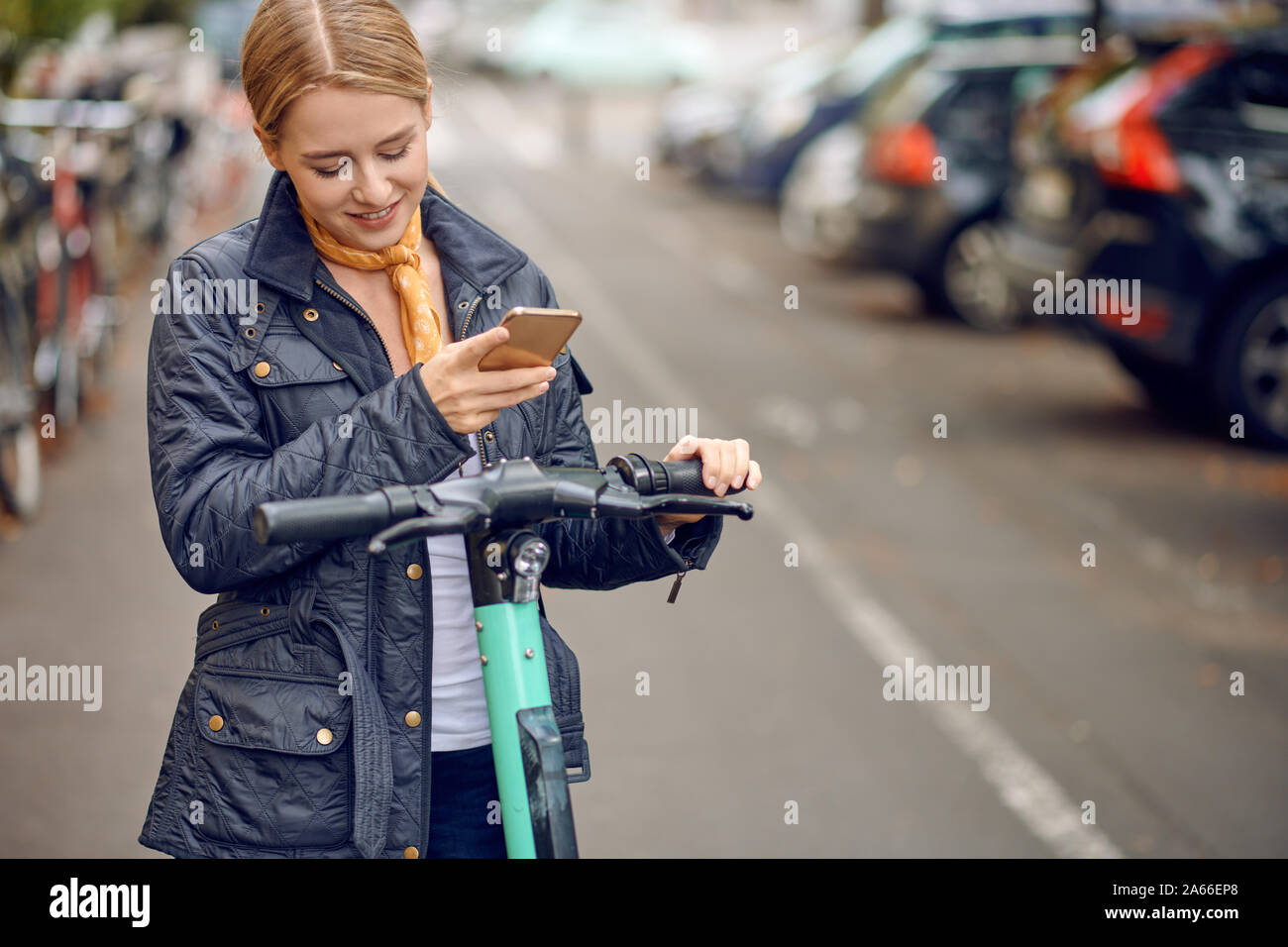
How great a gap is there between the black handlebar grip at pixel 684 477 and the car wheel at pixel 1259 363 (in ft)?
22.9

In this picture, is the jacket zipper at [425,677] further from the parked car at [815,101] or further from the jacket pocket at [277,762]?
the parked car at [815,101]

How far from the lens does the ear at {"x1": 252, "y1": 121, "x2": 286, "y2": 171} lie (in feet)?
6.74

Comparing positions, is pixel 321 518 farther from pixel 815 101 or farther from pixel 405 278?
pixel 815 101

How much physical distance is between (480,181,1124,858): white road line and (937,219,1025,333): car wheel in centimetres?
277

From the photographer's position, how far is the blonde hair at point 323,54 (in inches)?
77.1

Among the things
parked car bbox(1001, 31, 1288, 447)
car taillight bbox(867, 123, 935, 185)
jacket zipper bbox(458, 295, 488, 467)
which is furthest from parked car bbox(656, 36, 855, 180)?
jacket zipper bbox(458, 295, 488, 467)

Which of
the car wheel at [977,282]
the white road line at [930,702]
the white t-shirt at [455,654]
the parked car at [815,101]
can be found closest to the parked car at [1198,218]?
the white road line at [930,702]

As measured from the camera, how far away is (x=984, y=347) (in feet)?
37.5

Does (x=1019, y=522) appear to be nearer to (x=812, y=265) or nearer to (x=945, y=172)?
(x=945, y=172)

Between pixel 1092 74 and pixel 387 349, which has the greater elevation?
pixel 1092 74

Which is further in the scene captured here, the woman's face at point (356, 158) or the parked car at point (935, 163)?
the parked car at point (935, 163)

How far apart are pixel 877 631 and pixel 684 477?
4.08 metres

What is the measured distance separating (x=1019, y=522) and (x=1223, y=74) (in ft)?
10.4
